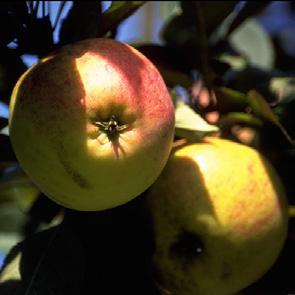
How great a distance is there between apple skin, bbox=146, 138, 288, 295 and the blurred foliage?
0.03 meters

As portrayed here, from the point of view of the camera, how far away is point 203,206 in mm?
923

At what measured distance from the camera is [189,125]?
97 cm

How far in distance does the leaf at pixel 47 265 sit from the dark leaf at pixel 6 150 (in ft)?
0.35

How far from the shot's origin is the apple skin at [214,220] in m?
0.92

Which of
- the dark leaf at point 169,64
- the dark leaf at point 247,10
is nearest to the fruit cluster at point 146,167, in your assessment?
the dark leaf at point 169,64

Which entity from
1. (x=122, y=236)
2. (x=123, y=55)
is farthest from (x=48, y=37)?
(x=122, y=236)

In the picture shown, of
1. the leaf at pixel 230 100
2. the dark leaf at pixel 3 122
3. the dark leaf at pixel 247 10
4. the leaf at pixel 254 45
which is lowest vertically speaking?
the leaf at pixel 254 45

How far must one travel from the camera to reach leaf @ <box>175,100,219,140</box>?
968mm

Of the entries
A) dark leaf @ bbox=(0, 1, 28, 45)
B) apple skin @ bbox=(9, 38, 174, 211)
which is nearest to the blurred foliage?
dark leaf @ bbox=(0, 1, 28, 45)

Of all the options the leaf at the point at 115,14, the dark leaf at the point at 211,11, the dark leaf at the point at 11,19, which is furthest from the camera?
the dark leaf at the point at 211,11

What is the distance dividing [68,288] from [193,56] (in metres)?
0.49

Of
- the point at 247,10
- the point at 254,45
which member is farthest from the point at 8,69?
the point at 254,45

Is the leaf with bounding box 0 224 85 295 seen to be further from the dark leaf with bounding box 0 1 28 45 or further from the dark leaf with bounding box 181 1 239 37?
the dark leaf with bounding box 181 1 239 37

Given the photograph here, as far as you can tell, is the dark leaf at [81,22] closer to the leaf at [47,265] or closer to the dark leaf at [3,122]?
the dark leaf at [3,122]
